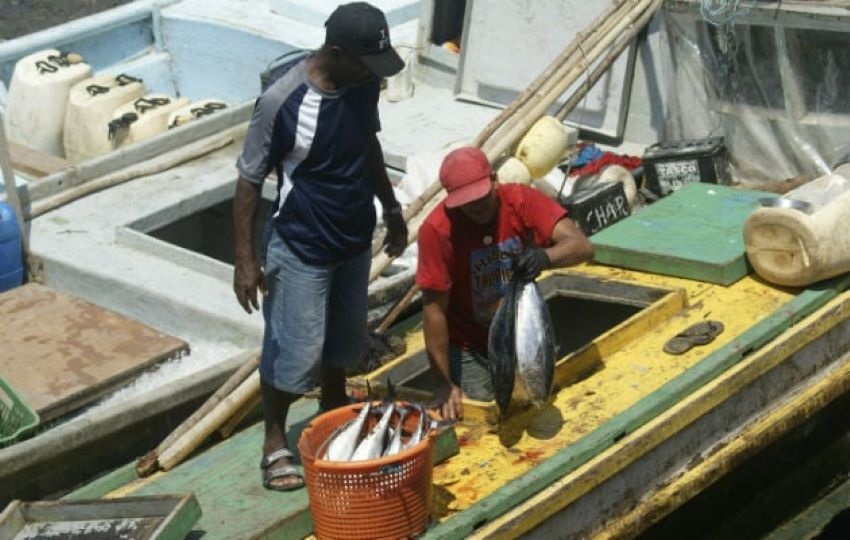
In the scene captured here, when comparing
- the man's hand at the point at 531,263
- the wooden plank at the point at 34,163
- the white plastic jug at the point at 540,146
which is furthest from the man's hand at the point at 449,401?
the wooden plank at the point at 34,163

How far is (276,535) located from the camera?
5938 millimetres

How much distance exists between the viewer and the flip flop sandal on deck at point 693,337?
288 inches

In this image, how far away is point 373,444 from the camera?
5.79 metres

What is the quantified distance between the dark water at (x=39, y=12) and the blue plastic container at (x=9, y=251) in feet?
31.1

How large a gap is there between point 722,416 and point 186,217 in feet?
12.4

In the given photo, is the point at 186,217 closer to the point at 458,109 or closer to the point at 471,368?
the point at 458,109

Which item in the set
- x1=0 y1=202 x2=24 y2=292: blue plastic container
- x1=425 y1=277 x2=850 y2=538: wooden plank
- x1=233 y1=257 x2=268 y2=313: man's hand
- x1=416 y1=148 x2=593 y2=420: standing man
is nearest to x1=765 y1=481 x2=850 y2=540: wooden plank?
x1=425 y1=277 x2=850 y2=538: wooden plank

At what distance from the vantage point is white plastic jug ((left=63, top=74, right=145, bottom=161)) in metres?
11.2

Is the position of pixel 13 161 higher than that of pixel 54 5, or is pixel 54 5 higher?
pixel 13 161

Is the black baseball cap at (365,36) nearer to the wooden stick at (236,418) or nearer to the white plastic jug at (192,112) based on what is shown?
the wooden stick at (236,418)

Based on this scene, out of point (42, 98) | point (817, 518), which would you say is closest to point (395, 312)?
point (817, 518)

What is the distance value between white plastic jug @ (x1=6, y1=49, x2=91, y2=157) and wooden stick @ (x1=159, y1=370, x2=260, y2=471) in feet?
16.6

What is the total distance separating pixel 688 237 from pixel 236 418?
257 cm

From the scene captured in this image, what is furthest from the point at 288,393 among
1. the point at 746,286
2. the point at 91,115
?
the point at 91,115
